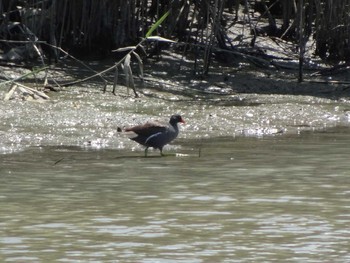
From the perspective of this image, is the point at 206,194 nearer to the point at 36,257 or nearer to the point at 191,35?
the point at 36,257

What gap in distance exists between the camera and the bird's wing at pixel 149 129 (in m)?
9.98

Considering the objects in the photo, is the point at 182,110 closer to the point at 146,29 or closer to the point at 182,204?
the point at 146,29

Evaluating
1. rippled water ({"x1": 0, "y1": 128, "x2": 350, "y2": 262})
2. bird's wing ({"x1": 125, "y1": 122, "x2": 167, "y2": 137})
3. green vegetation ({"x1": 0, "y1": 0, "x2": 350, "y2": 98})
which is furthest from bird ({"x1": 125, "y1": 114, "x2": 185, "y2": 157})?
green vegetation ({"x1": 0, "y1": 0, "x2": 350, "y2": 98})

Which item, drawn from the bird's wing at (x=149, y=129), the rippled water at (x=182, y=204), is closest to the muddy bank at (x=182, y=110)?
the bird's wing at (x=149, y=129)

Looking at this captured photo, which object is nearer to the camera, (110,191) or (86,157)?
(110,191)

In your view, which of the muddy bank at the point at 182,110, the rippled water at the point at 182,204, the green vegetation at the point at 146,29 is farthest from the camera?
the green vegetation at the point at 146,29

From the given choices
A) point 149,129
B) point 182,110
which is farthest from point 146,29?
point 149,129

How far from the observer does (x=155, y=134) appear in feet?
32.6

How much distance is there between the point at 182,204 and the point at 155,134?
8.02 feet

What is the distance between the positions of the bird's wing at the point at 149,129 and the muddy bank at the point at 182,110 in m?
0.32

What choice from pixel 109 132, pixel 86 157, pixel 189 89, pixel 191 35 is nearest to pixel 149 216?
pixel 86 157

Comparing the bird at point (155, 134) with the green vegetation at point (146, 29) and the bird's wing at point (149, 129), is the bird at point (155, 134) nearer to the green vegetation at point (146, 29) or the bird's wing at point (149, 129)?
the bird's wing at point (149, 129)

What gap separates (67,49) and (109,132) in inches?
126

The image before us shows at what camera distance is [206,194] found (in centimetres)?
793
